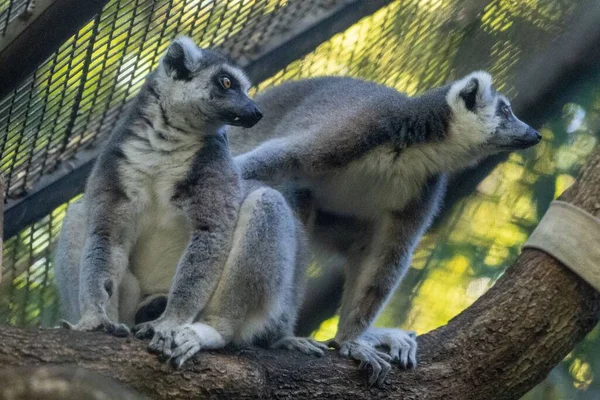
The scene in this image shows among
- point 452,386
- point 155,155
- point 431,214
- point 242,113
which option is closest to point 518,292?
point 452,386

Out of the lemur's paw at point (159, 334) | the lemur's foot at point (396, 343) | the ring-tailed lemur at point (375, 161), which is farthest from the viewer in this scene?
the ring-tailed lemur at point (375, 161)

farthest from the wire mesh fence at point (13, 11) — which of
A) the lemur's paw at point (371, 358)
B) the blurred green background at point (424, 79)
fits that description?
the lemur's paw at point (371, 358)

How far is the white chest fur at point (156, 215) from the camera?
4.54 metres

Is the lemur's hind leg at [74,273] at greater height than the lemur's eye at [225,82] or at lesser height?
lesser

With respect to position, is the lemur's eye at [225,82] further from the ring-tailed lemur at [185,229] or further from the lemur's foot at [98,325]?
the lemur's foot at [98,325]

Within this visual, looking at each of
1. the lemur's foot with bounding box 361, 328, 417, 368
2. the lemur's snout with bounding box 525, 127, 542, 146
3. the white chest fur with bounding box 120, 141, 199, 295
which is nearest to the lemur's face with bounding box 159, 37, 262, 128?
the white chest fur with bounding box 120, 141, 199, 295

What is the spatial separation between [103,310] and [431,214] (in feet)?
7.53

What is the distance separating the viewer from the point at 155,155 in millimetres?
4617

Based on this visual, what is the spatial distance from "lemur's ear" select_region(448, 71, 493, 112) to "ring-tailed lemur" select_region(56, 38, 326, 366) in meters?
1.52

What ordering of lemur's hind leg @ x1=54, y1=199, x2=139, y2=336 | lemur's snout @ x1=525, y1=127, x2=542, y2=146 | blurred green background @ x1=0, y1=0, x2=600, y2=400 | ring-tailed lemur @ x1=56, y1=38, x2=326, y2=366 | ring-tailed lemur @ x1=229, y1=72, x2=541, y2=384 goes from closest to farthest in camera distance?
ring-tailed lemur @ x1=56, y1=38, x2=326, y2=366 → lemur's hind leg @ x1=54, y1=199, x2=139, y2=336 → blurred green background @ x1=0, y1=0, x2=600, y2=400 → ring-tailed lemur @ x1=229, y1=72, x2=541, y2=384 → lemur's snout @ x1=525, y1=127, x2=542, y2=146

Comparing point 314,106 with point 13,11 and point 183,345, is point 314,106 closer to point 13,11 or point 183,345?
point 13,11

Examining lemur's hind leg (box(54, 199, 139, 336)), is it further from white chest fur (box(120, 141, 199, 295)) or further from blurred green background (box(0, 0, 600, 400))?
blurred green background (box(0, 0, 600, 400))

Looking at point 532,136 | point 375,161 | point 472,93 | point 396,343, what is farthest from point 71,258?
point 532,136

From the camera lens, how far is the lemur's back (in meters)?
5.58
